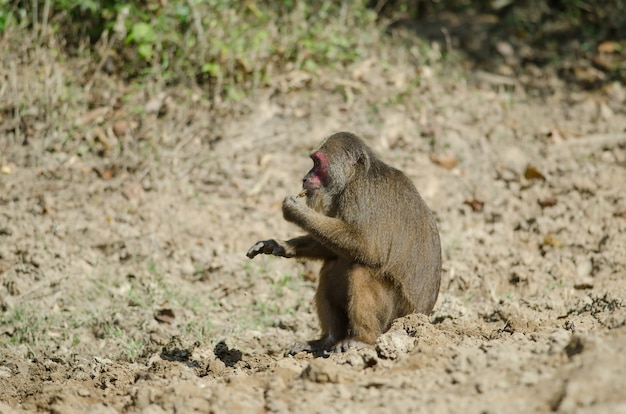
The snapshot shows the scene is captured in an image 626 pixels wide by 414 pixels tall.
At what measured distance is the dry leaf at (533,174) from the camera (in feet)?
31.9

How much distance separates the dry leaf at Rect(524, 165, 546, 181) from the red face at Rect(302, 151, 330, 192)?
407 cm

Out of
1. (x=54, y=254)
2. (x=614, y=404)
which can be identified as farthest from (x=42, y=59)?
(x=614, y=404)

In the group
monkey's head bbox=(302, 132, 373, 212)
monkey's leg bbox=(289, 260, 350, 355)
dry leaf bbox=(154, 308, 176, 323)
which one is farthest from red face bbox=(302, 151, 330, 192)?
dry leaf bbox=(154, 308, 176, 323)

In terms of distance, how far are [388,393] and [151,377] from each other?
174cm

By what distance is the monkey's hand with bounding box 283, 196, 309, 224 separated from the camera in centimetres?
637

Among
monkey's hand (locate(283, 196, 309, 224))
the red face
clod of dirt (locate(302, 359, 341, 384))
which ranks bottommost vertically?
clod of dirt (locate(302, 359, 341, 384))

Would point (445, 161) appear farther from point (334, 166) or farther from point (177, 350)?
point (177, 350)

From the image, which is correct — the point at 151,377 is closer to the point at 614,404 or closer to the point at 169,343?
the point at 169,343

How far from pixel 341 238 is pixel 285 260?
2.39m

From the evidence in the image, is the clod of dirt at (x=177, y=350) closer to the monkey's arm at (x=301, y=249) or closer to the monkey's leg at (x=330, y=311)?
the monkey's leg at (x=330, y=311)

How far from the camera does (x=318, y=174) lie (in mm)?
6520

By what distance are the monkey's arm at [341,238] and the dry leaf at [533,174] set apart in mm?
4114

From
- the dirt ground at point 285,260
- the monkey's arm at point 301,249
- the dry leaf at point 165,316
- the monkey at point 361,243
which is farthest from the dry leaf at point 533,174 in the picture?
the dry leaf at point 165,316

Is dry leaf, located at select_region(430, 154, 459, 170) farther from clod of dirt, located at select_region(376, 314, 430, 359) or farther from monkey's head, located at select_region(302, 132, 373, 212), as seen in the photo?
clod of dirt, located at select_region(376, 314, 430, 359)
